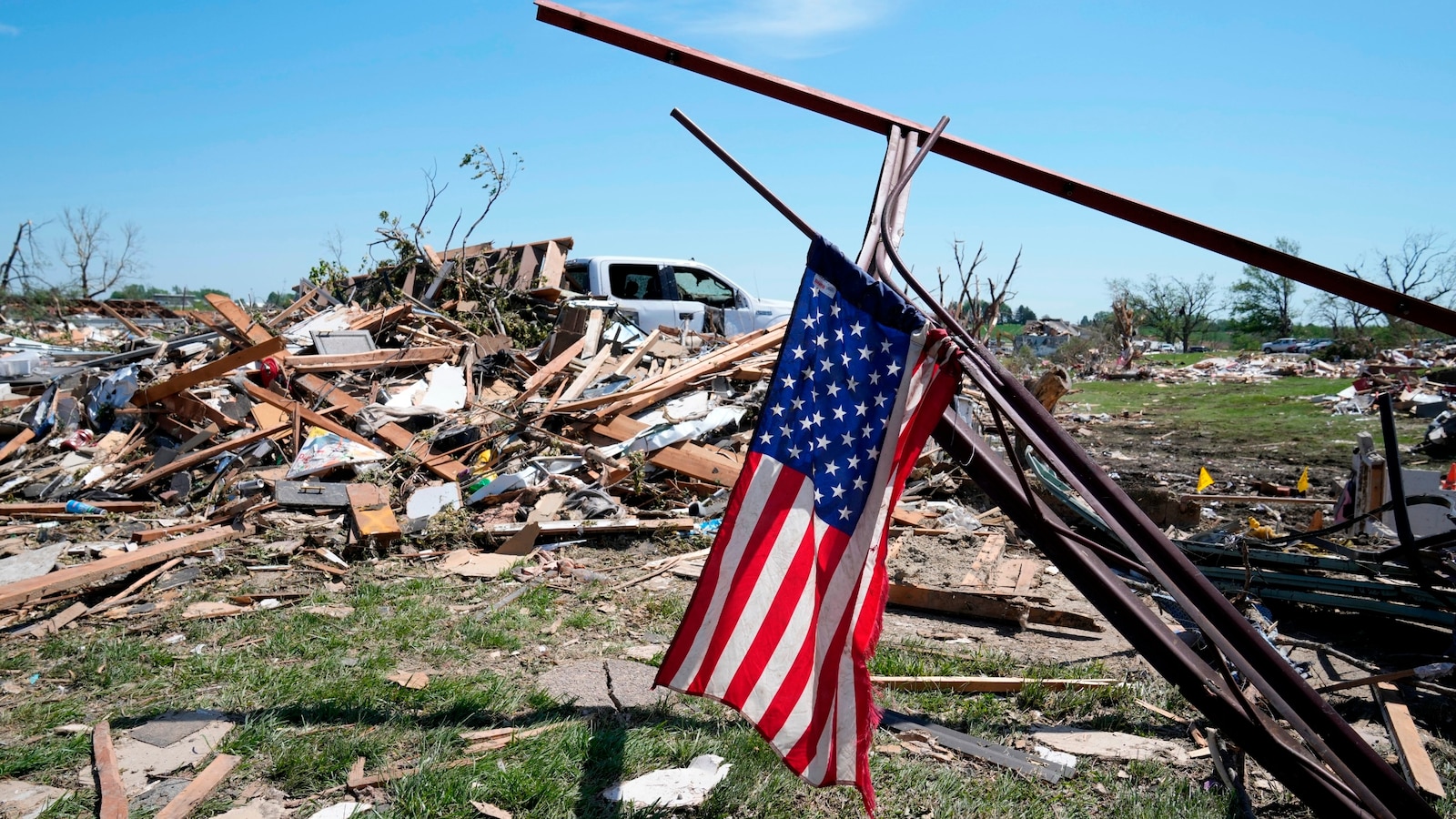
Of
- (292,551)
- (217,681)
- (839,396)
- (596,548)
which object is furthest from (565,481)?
(839,396)

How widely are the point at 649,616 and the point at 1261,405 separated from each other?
18322 millimetres

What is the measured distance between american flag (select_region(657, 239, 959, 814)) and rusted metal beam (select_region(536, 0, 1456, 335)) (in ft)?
2.49

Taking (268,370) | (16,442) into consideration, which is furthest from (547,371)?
(16,442)

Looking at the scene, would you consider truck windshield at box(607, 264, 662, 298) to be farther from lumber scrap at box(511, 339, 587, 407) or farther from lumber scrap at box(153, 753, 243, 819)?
lumber scrap at box(153, 753, 243, 819)

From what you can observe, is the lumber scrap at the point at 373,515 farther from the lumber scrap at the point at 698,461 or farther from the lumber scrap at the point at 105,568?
the lumber scrap at the point at 698,461

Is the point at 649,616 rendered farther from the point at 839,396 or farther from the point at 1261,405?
the point at 1261,405

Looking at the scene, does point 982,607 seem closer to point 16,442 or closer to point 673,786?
point 673,786

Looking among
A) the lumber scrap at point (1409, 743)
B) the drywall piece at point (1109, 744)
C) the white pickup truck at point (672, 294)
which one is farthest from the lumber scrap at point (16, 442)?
the lumber scrap at point (1409, 743)

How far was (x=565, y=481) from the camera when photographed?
8.14 meters

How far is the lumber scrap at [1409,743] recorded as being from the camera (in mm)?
3377

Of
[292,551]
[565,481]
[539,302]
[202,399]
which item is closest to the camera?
[292,551]

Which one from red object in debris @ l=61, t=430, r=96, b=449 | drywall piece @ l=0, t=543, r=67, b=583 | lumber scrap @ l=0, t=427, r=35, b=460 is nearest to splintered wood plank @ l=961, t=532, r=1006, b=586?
drywall piece @ l=0, t=543, r=67, b=583

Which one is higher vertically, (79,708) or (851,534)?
(851,534)

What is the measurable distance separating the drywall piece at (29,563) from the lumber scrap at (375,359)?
3664 millimetres
